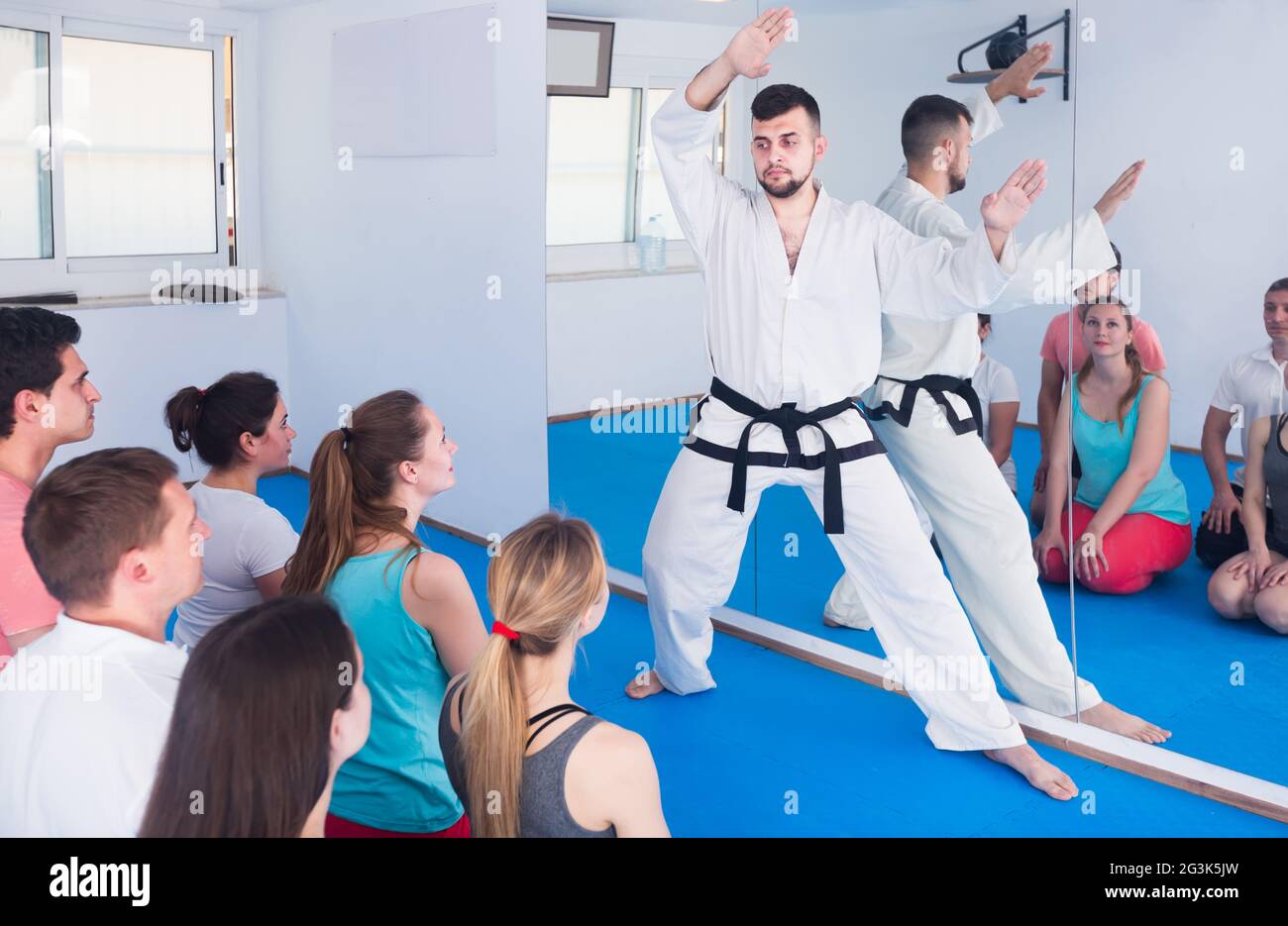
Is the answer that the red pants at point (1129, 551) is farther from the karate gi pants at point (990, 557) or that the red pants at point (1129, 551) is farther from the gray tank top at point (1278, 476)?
the gray tank top at point (1278, 476)

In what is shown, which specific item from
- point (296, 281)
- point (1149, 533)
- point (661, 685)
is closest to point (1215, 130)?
point (1149, 533)

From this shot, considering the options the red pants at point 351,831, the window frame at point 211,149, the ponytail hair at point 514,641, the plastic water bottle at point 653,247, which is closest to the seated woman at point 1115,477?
the plastic water bottle at point 653,247

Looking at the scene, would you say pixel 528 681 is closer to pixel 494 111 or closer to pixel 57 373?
pixel 57 373

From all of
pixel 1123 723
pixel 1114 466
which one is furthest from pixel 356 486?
pixel 1123 723

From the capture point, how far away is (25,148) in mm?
5441

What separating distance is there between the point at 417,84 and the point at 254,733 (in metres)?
4.04

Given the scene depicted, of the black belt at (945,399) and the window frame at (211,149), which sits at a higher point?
the window frame at (211,149)

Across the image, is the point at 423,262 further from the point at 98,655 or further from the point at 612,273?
the point at 98,655

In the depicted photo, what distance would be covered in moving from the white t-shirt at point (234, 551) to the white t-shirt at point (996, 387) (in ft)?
5.78

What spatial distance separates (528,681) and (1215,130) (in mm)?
2010

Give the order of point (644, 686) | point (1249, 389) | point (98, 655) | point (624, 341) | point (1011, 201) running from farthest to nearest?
point (624, 341) < point (644, 686) < point (1249, 389) < point (1011, 201) < point (98, 655)

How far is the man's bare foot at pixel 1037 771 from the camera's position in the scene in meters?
2.88

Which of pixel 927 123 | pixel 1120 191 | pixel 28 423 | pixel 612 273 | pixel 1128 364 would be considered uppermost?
pixel 927 123

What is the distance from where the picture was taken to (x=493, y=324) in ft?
15.5
